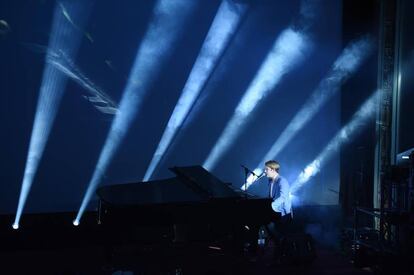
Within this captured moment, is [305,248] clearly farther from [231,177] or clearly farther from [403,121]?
[403,121]

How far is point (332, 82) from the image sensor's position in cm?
743

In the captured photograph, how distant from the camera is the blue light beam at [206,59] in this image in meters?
6.64

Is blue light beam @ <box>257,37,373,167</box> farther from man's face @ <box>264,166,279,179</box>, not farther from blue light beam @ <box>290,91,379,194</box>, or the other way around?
man's face @ <box>264,166,279,179</box>

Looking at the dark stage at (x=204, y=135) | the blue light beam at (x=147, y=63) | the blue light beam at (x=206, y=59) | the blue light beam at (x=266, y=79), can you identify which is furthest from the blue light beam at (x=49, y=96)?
the blue light beam at (x=266, y=79)

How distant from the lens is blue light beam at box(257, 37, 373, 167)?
23.7 feet

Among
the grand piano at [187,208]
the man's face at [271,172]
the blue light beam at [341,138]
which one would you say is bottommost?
the grand piano at [187,208]

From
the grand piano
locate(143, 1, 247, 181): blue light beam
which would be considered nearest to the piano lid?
the grand piano

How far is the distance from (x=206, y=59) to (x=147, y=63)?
0.99 metres

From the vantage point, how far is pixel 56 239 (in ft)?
19.3

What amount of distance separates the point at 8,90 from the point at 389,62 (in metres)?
5.89

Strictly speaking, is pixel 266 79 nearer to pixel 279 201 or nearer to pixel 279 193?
pixel 279 193

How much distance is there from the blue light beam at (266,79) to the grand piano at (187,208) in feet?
6.20

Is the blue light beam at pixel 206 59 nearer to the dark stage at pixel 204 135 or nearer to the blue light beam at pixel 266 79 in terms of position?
the dark stage at pixel 204 135

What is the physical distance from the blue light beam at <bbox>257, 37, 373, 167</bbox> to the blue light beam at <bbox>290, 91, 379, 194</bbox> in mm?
590
